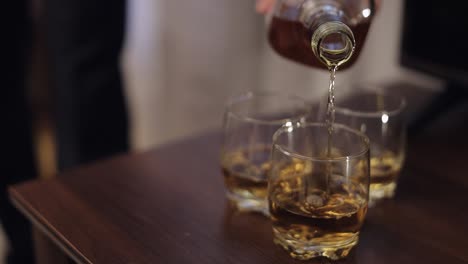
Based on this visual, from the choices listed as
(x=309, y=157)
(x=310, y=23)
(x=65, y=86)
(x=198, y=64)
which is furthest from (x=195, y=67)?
(x=309, y=157)

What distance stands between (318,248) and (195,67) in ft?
3.91

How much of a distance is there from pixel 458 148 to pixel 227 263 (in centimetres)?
49

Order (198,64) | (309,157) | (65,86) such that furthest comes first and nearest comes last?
(198,64), (65,86), (309,157)

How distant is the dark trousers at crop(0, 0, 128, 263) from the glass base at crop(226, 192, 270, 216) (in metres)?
0.82

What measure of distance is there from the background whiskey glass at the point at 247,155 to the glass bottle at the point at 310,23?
67mm

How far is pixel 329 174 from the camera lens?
68 centimetres

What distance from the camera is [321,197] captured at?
26.8 inches

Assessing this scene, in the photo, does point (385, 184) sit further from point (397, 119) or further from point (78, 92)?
point (78, 92)

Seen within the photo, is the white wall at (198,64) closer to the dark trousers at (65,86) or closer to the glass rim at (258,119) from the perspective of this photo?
the dark trousers at (65,86)

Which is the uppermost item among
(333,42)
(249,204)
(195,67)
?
(333,42)

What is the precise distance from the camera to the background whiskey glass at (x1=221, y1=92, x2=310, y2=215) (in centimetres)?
76

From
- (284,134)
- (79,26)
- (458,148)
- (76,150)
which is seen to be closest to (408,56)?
(458,148)

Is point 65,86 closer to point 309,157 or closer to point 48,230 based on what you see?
point 48,230

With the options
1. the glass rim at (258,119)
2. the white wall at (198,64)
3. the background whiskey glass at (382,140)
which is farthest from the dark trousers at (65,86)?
the background whiskey glass at (382,140)
